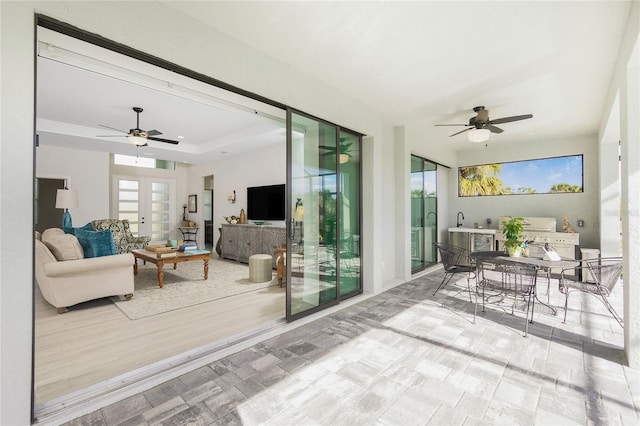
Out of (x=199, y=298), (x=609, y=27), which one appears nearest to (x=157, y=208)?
(x=199, y=298)

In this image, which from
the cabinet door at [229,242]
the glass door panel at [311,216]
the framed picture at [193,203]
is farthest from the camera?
the framed picture at [193,203]

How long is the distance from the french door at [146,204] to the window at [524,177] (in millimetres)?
8968

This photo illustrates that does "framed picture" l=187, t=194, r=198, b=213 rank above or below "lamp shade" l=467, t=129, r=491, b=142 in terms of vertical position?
below

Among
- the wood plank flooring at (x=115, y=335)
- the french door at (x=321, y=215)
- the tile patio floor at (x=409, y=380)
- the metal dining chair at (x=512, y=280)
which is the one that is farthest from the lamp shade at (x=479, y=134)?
the wood plank flooring at (x=115, y=335)

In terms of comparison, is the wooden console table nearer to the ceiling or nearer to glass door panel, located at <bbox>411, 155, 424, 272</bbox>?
the ceiling

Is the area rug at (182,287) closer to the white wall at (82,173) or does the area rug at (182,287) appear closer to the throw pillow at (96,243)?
the throw pillow at (96,243)

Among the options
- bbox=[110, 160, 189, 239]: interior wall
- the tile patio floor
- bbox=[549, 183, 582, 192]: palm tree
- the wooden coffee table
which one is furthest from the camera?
bbox=[110, 160, 189, 239]: interior wall

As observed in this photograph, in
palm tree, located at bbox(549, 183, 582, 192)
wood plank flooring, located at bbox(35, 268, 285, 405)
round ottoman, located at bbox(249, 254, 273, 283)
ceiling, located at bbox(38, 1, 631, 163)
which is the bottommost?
wood plank flooring, located at bbox(35, 268, 285, 405)

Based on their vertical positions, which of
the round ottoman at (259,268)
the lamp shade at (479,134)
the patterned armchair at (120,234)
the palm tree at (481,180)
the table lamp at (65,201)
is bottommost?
the round ottoman at (259,268)

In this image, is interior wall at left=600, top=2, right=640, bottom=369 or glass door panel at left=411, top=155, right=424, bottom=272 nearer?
interior wall at left=600, top=2, right=640, bottom=369

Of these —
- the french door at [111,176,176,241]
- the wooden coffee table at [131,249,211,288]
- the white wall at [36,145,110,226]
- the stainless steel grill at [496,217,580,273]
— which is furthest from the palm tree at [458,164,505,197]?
the white wall at [36,145,110,226]

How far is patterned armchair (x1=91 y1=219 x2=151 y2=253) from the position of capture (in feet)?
21.0

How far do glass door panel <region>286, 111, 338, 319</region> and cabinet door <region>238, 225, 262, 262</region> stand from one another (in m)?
3.02

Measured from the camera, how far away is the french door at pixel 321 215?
10.9 feet
